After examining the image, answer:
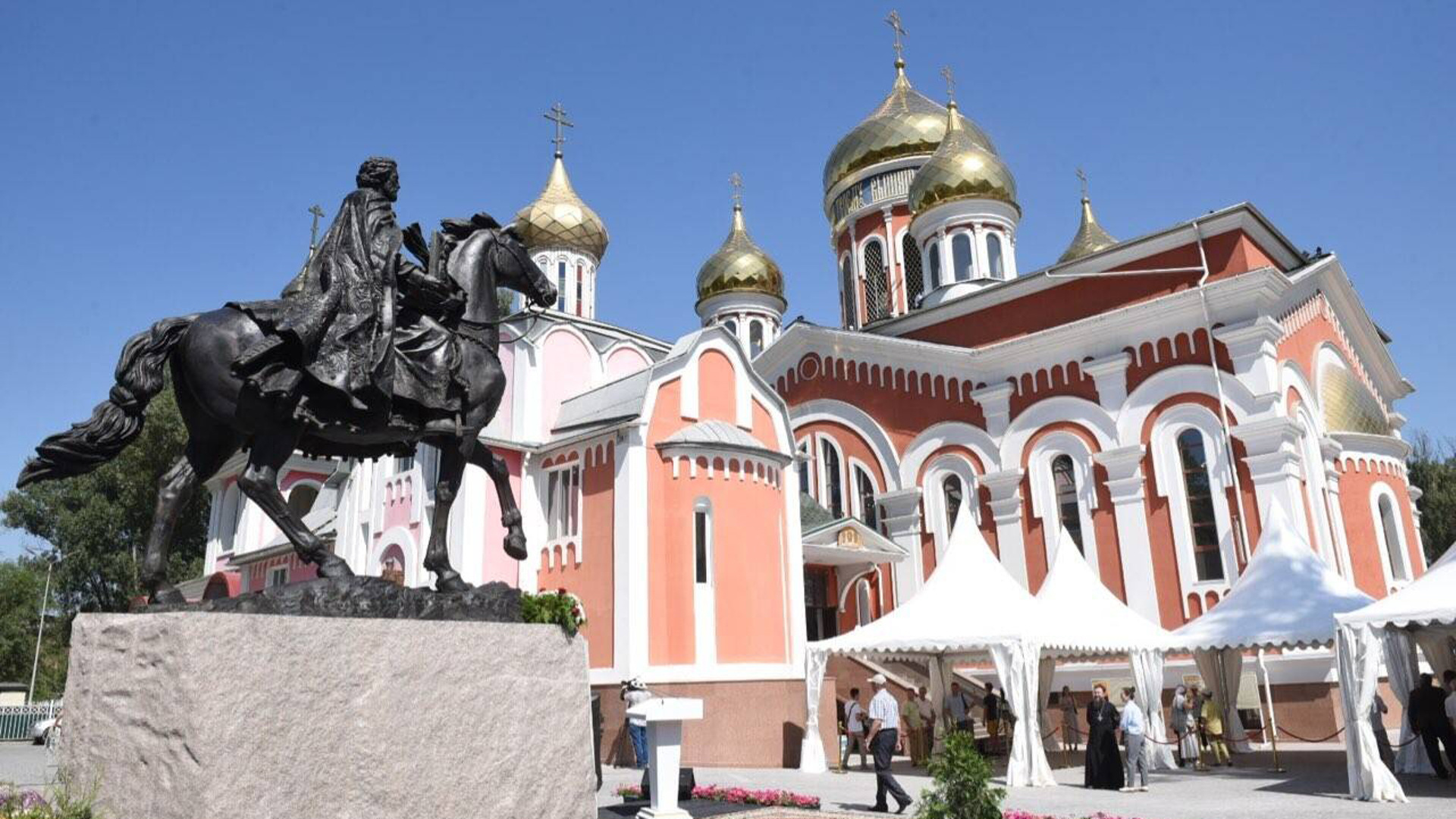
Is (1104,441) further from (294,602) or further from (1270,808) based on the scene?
(294,602)

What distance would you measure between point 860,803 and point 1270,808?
3979 mm

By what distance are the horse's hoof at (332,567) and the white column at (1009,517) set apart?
55.1 ft

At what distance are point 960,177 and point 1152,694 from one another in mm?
15726

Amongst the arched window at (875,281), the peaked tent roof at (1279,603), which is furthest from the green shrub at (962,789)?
the arched window at (875,281)

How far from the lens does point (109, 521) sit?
35438mm

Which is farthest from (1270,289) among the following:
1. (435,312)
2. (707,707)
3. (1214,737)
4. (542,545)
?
(435,312)

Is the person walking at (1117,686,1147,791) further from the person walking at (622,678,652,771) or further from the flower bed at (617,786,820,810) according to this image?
the person walking at (622,678,652,771)

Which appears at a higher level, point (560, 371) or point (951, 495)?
point (560, 371)

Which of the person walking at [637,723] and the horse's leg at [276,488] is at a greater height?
the horse's leg at [276,488]

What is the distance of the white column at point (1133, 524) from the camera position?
726 inches

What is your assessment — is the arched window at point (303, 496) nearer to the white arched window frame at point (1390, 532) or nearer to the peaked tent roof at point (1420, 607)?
the peaked tent roof at point (1420, 607)

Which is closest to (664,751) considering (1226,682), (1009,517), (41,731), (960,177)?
(1226,682)

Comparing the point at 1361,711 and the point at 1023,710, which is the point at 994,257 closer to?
the point at 1023,710

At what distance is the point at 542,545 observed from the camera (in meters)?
17.9
